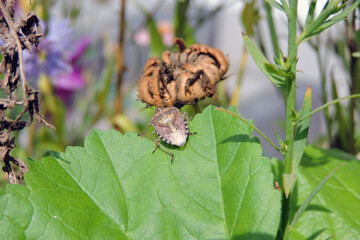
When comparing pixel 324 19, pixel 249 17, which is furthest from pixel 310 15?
pixel 249 17

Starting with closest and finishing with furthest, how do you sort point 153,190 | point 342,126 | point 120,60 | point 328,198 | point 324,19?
1. point 324,19
2. point 153,190
3. point 328,198
4. point 342,126
5. point 120,60

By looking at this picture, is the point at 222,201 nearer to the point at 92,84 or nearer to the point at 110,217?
the point at 110,217

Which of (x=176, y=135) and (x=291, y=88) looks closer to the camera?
(x=291, y=88)

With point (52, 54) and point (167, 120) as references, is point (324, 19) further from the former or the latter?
point (52, 54)

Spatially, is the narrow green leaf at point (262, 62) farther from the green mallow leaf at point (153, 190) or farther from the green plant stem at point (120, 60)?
the green plant stem at point (120, 60)

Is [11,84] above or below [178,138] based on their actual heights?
above

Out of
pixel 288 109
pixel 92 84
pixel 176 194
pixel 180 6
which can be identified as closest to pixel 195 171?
pixel 176 194

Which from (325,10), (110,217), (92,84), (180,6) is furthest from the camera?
(92,84)
